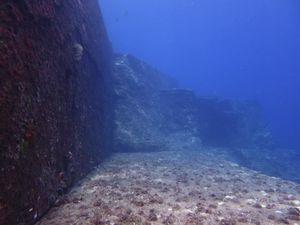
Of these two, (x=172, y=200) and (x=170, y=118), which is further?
(x=170, y=118)

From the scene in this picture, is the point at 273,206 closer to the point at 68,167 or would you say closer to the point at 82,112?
the point at 68,167

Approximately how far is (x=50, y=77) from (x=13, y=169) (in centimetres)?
233

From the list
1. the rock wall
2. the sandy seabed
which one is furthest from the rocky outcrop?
the rock wall

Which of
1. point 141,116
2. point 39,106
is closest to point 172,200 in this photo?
point 39,106

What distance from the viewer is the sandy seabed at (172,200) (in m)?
5.46

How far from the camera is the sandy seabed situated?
5.46m

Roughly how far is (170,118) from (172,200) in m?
16.3

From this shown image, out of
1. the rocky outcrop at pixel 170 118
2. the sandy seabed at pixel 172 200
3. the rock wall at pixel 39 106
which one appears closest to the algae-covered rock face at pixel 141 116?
the rocky outcrop at pixel 170 118

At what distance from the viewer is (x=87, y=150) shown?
9180mm

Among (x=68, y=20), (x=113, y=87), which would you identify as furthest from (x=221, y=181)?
(x=113, y=87)

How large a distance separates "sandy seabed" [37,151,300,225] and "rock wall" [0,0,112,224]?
0.59 metres

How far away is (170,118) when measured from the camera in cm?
2302

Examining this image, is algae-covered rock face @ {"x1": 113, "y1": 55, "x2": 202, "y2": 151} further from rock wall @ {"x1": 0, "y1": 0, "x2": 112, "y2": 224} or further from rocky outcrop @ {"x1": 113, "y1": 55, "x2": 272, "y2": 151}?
rock wall @ {"x1": 0, "y1": 0, "x2": 112, "y2": 224}

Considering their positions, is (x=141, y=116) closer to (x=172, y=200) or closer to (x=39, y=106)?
(x=172, y=200)
